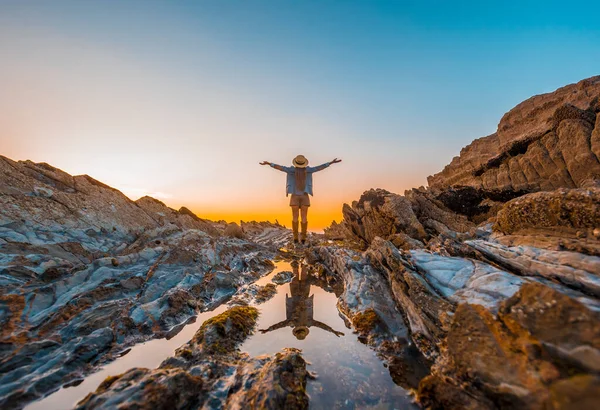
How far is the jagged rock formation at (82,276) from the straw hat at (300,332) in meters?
3.60

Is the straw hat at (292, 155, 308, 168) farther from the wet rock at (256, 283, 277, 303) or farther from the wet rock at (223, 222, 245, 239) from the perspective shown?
the wet rock at (223, 222, 245, 239)

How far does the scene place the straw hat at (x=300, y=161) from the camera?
20.4 metres

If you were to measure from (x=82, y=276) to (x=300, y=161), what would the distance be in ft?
49.6

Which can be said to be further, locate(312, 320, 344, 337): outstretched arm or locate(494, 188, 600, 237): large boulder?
locate(312, 320, 344, 337): outstretched arm

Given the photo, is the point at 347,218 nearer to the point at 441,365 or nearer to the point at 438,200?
the point at 438,200

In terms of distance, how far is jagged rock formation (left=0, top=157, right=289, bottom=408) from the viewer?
213 inches

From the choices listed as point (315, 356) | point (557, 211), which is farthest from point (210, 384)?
point (557, 211)

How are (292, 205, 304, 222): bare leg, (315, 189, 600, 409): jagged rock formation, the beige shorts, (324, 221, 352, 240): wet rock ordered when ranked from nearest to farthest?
(315, 189, 600, 409): jagged rock formation
the beige shorts
(292, 205, 304, 222): bare leg
(324, 221, 352, 240): wet rock

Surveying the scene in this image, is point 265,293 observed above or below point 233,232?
below

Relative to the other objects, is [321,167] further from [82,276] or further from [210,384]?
[210,384]

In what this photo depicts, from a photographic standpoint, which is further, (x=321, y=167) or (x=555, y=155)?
(x=555, y=155)

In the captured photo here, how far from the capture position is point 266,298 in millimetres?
10453

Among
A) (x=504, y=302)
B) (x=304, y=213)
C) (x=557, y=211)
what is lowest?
(x=504, y=302)

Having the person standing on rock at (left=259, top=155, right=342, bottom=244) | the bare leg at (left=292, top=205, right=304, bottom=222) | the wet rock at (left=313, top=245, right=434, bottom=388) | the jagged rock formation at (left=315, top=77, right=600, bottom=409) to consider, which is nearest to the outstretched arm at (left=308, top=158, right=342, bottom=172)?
the person standing on rock at (left=259, top=155, right=342, bottom=244)
